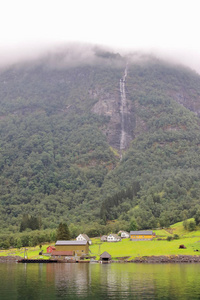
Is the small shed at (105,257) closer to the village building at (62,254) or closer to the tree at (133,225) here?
the village building at (62,254)

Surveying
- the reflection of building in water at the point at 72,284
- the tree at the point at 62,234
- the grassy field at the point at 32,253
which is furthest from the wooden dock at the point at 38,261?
the reflection of building in water at the point at 72,284

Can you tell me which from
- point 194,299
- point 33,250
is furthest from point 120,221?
point 194,299

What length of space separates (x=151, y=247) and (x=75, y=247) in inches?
957

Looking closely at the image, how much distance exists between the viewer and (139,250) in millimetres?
112625

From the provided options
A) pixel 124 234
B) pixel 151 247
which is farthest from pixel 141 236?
pixel 151 247

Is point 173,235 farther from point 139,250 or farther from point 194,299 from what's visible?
point 194,299

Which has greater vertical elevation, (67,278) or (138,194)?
(138,194)

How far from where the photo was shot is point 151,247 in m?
116

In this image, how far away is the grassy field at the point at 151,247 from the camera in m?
107

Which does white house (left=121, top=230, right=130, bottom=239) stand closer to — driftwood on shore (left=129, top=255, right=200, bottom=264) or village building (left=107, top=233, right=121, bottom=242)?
village building (left=107, top=233, right=121, bottom=242)

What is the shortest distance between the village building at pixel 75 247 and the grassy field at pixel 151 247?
302 cm

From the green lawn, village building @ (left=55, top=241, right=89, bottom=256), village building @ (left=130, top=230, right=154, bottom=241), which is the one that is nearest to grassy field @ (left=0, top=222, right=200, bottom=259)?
the green lawn

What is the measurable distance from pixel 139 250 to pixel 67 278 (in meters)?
50.9

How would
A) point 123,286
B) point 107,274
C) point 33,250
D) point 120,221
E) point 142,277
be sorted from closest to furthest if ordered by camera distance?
point 123,286
point 142,277
point 107,274
point 33,250
point 120,221
